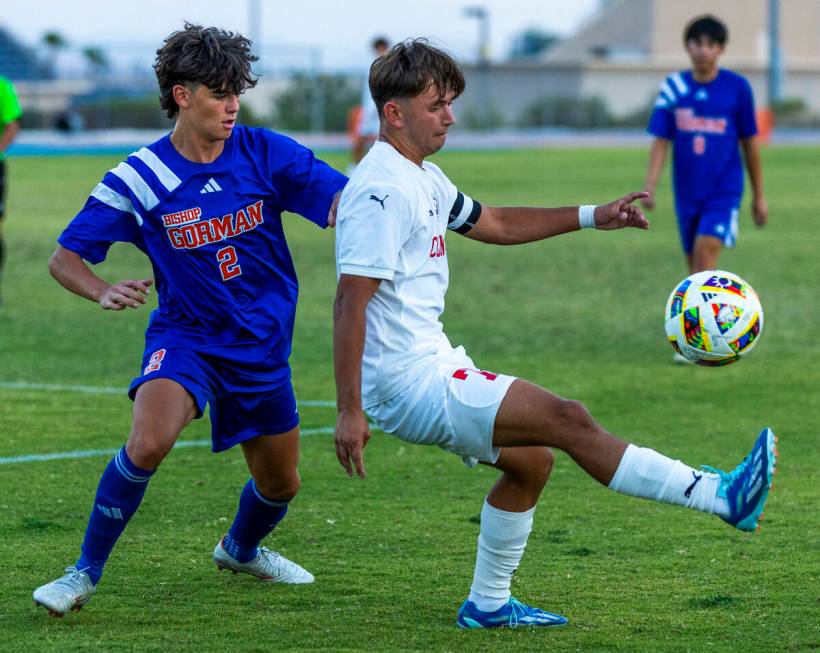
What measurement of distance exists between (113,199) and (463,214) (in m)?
1.16

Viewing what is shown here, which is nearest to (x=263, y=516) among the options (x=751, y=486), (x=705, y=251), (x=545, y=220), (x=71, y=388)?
(x=545, y=220)

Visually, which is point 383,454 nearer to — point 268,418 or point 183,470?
point 183,470

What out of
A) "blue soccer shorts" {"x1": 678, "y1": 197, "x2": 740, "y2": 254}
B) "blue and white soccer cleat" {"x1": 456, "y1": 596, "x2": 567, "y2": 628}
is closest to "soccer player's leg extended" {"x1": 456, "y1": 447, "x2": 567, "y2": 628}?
"blue and white soccer cleat" {"x1": 456, "y1": 596, "x2": 567, "y2": 628}

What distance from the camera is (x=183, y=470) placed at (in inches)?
267

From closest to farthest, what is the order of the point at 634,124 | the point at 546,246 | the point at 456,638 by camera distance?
the point at 456,638
the point at 546,246
the point at 634,124

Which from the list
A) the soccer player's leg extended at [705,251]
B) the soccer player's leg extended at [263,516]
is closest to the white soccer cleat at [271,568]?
the soccer player's leg extended at [263,516]

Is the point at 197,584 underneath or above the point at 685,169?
underneath

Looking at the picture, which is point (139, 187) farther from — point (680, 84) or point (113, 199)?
point (680, 84)

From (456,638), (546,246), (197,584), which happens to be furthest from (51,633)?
(546,246)

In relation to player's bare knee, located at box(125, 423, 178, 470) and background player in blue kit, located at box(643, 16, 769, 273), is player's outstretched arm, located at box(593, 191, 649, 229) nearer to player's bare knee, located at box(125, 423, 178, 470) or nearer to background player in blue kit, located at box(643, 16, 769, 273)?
player's bare knee, located at box(125, 423, 178, 470)

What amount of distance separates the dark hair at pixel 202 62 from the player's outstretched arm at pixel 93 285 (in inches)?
24.2

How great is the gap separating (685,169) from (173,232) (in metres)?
6.14

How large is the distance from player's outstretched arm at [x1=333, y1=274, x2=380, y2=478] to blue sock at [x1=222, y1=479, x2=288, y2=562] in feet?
3.34

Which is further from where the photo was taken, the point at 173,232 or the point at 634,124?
the point at 634,124
